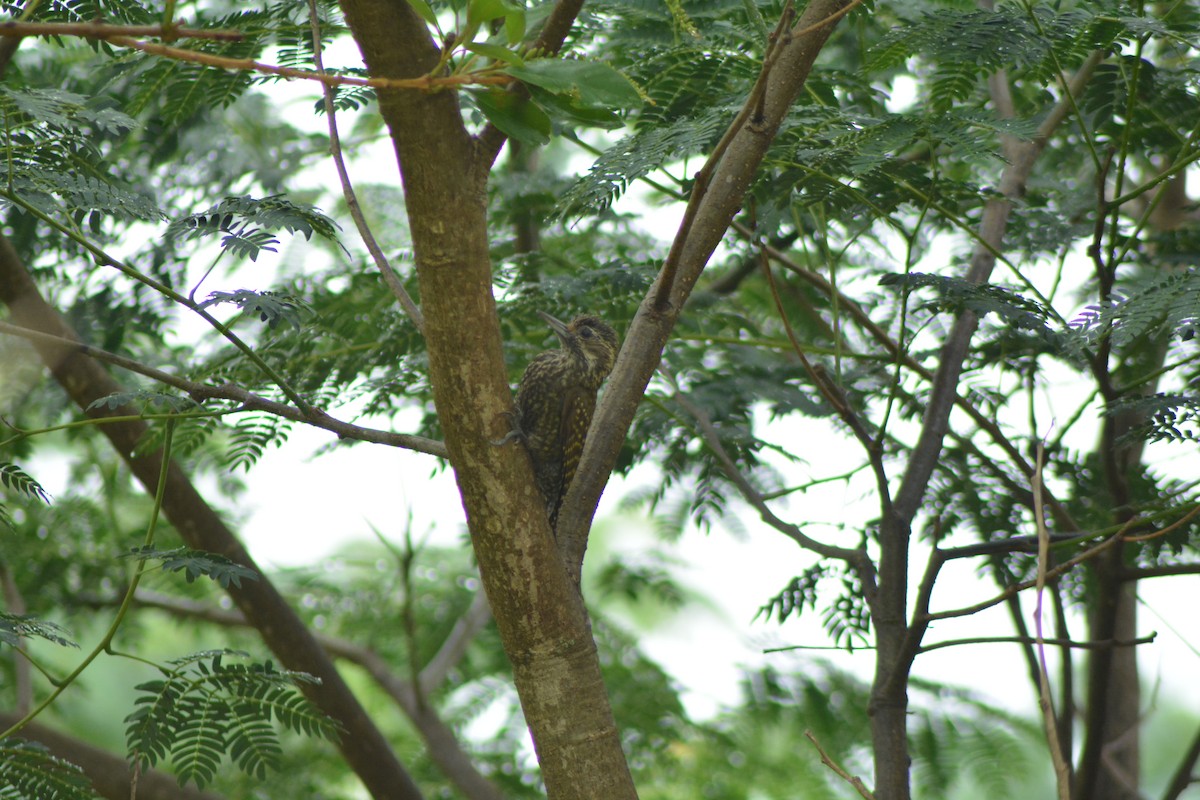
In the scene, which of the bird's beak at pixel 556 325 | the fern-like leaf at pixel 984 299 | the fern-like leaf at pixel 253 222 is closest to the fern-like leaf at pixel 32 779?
the fern-like leaf at pixel 253 222

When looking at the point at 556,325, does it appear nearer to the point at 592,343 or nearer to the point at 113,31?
the point at 592,343

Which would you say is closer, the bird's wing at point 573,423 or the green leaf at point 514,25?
the green leaf at point 514,25

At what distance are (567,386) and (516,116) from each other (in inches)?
77.7

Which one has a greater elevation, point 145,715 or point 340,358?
point 340,358

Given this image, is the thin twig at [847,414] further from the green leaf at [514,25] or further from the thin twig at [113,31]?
the thin twig at [113,31]

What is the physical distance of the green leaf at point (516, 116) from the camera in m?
1.60

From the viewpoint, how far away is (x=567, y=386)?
355 cm

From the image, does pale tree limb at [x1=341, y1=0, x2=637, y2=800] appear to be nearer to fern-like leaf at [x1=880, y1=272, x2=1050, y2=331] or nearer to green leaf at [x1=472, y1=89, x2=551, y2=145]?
green leaf at [x1=472, y1=89, x2=551, y2=145]

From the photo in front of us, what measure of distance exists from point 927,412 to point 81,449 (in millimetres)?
4025

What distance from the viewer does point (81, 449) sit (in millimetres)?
5262

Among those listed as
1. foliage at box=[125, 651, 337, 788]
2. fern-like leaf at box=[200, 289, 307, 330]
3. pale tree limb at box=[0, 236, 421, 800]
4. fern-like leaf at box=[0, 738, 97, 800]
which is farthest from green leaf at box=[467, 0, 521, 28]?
pale tree limb at box=[0, 236, 421, 800]

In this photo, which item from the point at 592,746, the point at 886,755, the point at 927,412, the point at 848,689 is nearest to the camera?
the point at 592,746

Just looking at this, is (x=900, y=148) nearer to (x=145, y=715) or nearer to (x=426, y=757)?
(x=145, y=715)

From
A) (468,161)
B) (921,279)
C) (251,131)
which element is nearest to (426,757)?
(251,131)
